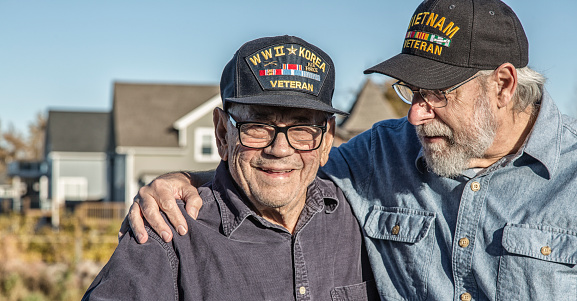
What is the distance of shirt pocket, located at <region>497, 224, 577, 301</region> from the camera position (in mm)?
2781

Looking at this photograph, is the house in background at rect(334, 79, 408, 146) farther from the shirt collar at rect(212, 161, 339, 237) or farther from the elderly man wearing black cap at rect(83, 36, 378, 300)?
Answer: the elderly man wearing black cap at rect(83, 36, 378, 300)

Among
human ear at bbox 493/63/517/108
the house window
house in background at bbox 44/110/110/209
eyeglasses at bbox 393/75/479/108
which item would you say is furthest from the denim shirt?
house in background at bbox 44/110/110/209

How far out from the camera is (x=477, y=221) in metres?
3.03

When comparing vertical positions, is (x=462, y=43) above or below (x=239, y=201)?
above

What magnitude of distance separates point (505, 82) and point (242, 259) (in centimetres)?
159

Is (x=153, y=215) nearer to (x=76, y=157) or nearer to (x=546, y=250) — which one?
(x=546, y=250)

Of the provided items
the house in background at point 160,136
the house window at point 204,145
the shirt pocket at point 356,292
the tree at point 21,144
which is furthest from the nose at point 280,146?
the tree at point 21,144

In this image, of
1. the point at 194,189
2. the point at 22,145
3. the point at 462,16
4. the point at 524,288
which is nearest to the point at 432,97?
the point at 462,16

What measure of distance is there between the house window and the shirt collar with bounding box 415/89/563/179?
20724 mm

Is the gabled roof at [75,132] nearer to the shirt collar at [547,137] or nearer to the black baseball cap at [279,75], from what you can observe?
the black baseball cap at [279,75]

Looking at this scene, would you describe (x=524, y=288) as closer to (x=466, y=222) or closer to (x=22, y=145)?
(x=466, y=222)

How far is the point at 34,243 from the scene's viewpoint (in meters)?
15.5

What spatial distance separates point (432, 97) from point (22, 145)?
70.1 m

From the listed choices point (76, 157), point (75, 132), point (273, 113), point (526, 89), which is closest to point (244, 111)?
point (273, 113)
